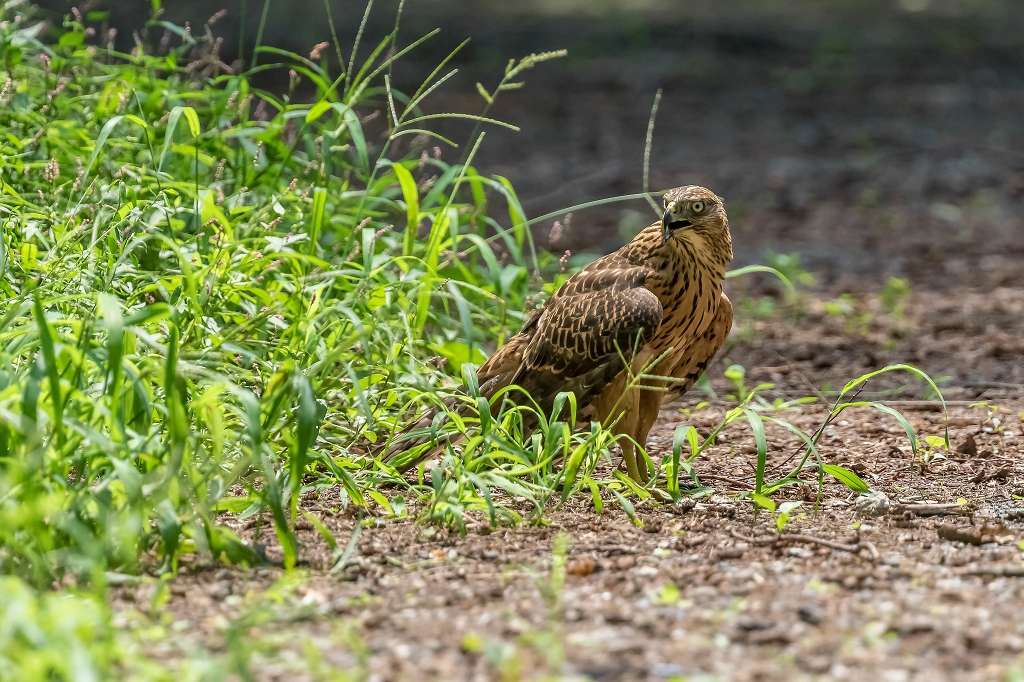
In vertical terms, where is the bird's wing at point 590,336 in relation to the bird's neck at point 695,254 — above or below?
below

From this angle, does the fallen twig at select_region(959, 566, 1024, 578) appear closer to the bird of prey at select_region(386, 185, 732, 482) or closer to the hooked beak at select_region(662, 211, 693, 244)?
the bird of prey at select_region(386, 185, 732, 482)

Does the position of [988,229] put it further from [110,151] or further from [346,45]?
[346,45]

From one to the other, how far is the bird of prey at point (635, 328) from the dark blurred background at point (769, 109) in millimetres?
2699

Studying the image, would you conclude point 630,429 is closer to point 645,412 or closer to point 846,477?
point 645,412

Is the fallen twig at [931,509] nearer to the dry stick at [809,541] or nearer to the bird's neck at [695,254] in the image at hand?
the dry stick at [809,541]

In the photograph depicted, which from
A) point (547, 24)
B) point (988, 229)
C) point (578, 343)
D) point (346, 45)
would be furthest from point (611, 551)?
point (547, 24)

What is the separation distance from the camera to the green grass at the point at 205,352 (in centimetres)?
319

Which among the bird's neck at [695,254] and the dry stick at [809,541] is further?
the bird's neck at [695,254]

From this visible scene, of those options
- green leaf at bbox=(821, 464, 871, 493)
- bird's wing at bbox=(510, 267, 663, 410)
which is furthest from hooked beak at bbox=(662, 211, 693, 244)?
green leaf at bbox=(821, 464, 871, 493)

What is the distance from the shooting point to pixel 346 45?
613 inches

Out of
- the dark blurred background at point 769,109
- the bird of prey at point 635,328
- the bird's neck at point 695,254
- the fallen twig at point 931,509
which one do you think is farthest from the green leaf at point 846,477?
the dark blurred background at point 769,109

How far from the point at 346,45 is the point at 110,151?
10.7 meters

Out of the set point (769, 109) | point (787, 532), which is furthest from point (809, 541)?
point (769, 109)

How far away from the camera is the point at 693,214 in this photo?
A: 480 cm
